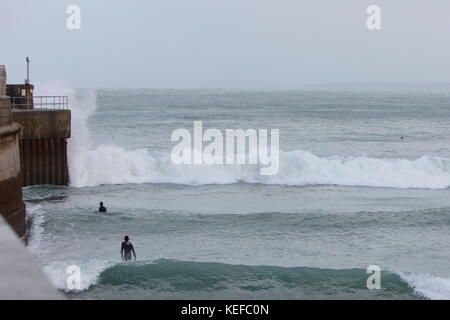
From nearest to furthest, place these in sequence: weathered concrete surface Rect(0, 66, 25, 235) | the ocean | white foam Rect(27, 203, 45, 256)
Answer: the ocean, weathered concrete surface Rect(0, 66, 25, 235), white foam Rect(27, 203, 45, 256)

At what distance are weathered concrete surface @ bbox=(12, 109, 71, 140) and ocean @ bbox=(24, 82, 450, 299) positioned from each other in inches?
83.9

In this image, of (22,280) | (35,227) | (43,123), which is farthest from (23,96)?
(22,280)

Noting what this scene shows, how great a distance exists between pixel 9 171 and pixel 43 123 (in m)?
8.99

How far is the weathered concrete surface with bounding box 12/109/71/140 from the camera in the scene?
24344 mm

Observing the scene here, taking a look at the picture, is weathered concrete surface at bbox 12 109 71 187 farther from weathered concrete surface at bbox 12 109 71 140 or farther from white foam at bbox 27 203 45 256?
white foam at bbox 27 203 45 256

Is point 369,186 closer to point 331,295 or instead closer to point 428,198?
point 428,198

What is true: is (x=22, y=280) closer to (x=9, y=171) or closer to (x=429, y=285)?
(x=429, y=285)

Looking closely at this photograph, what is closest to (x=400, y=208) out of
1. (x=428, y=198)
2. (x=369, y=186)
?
(x=428, y=198)

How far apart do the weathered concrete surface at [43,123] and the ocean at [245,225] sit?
2.13m

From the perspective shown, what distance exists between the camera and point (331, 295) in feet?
48.1

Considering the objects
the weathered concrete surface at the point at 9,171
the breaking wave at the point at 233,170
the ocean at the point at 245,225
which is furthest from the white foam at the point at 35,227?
the breaking wave at the point at 233,170

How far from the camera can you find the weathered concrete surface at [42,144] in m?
24.4

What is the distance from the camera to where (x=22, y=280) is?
120 inches

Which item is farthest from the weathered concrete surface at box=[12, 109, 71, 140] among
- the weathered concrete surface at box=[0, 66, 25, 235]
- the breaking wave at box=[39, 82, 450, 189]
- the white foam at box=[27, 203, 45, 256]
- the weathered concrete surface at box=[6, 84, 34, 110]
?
the weathered concrete surface at box=[0, 66, 25, 235]
